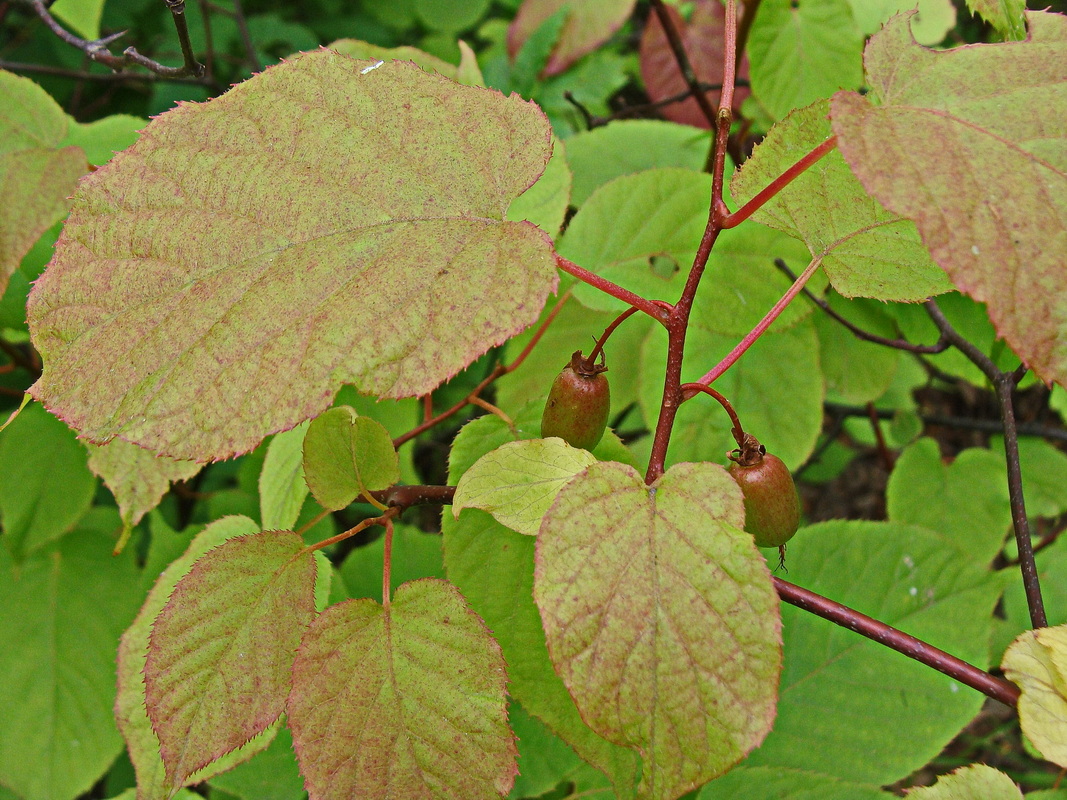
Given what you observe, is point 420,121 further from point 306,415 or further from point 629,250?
point 629,250

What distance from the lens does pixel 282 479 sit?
0.89 metres

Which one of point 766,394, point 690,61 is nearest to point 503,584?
point 766,394

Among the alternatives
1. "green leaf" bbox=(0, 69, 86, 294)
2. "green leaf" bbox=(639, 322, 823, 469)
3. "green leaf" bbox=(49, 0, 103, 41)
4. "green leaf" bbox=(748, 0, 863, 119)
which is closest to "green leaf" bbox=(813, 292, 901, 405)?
"green leaf" bbox=(639, 322, 823, 469)

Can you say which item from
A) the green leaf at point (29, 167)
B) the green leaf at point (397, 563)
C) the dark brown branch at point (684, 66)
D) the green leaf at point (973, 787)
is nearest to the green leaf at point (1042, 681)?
the green leaf at point (973, 787)

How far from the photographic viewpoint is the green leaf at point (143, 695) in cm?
74

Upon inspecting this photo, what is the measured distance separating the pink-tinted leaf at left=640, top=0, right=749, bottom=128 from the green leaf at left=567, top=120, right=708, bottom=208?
29 centimetres

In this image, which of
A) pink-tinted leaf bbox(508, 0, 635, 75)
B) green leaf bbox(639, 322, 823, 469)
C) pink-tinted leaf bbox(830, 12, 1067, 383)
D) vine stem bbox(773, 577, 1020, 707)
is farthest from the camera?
pink-tinted leaf bbox(508, 0, 635, 75)

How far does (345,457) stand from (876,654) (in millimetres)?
749

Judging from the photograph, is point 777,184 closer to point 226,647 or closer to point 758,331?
point 758,331

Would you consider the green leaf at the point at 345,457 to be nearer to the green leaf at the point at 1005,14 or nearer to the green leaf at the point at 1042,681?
the green leaf at the point at 1042,681

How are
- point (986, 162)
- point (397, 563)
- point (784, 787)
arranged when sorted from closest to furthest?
point (986, 162)
point (784, 787)
point (397, 563)

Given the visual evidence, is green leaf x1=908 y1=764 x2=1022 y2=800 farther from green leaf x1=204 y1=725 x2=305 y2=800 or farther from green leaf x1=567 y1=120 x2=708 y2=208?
green leaf x1=567 y1=120 x2=708 y2=208

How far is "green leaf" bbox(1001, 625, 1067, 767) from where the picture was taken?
0.54 meters

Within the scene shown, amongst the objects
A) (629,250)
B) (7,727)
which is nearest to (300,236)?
(629,250)
